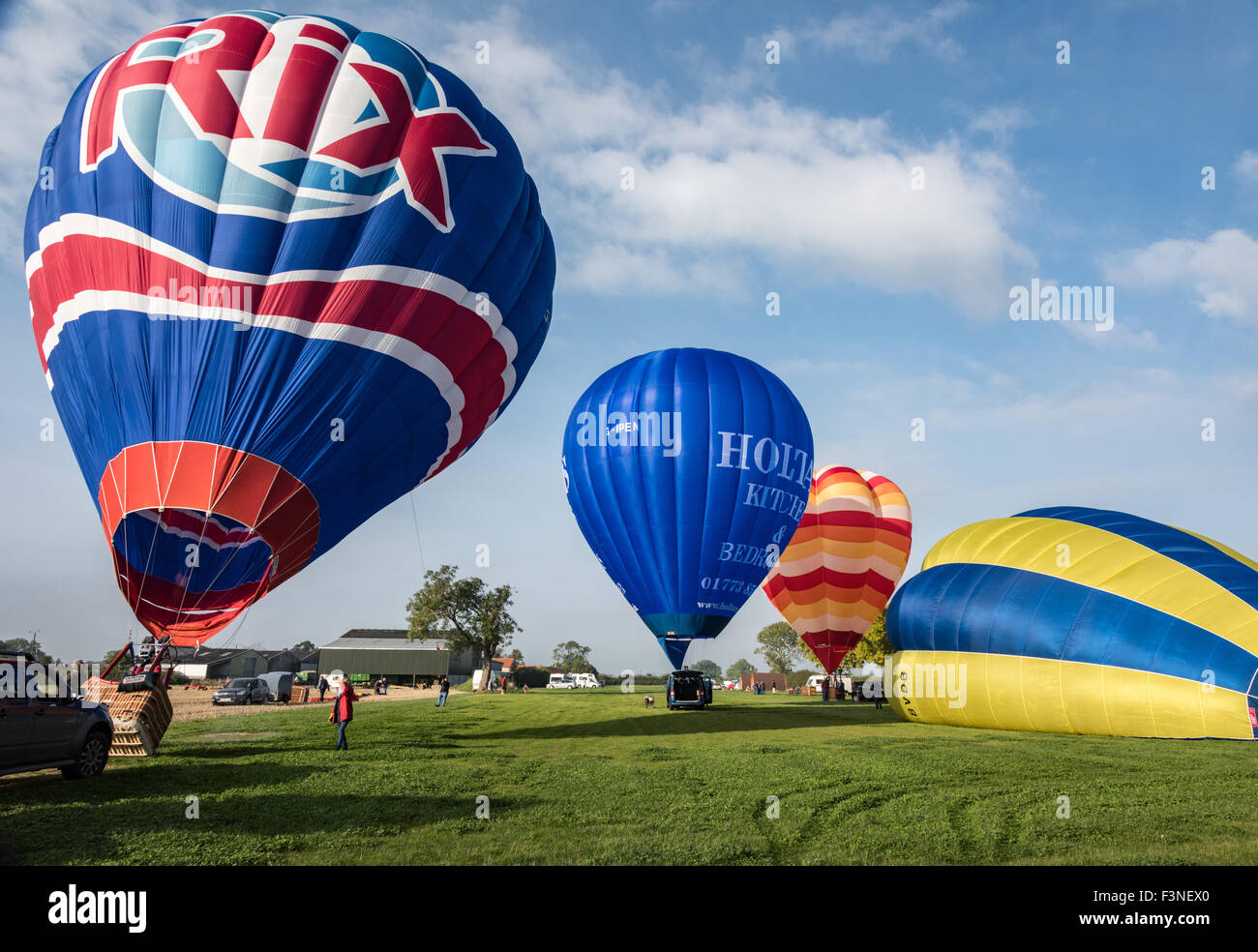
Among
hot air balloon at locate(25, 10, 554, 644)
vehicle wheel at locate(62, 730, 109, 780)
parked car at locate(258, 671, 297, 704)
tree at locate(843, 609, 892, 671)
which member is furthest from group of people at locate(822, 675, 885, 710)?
vehicle wheel at locate(62, 730, 109, 780)

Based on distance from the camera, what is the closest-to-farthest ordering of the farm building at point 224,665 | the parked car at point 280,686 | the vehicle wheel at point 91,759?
the vehicle wheel at point 91,759 < the parked car at point 280,686 < the farm building at point 224,665

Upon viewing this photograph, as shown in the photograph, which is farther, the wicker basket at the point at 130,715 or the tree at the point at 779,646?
the tree at the point at 779,646

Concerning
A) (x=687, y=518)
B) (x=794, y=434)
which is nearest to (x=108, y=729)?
(x=687, y=518)

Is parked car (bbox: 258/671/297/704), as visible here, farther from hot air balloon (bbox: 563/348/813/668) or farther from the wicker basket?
the wicker basket

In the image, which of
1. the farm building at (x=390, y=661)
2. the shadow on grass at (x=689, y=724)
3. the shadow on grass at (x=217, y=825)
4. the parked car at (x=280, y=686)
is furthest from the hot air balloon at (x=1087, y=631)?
the farm building at (x=390, y=661)

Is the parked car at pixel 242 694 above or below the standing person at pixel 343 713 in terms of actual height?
below

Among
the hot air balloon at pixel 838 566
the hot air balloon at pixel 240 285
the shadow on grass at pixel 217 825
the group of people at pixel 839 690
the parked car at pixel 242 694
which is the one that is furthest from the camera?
the group of people at pixel 839 690

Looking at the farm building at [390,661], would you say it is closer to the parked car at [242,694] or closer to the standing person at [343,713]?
the parked car at [242,694]

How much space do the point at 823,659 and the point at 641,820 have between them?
3344cm

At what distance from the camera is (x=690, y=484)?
25.6m

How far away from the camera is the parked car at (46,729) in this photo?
10.6 metres

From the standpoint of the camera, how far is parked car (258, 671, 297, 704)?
132 ft

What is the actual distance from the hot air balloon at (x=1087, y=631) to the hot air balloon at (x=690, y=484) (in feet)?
18.7

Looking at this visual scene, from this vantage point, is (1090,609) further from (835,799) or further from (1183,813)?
(835,799)
